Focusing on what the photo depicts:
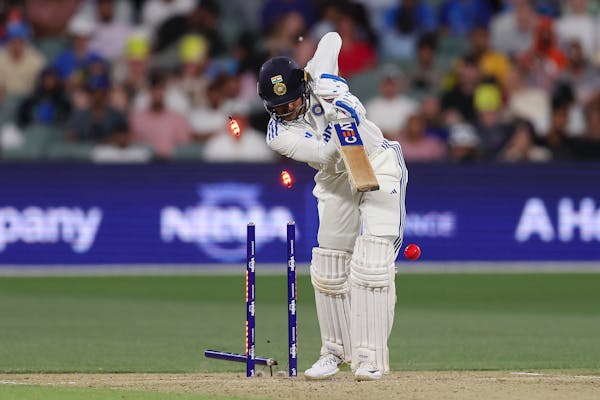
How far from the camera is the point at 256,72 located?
20.2 meters

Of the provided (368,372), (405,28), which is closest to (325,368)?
(368,372)

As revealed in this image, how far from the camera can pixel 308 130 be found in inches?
355

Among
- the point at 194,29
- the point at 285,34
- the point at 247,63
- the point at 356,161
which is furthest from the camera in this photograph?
the point at 194,29

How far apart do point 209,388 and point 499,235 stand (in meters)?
10.0

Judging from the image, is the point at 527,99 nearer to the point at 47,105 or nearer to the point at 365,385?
the point at 47,105

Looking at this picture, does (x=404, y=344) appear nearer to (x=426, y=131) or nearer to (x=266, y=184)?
(x=266, y=184)

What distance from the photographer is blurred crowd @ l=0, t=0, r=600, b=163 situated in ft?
62.6

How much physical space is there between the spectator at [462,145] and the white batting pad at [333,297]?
9.60 meters

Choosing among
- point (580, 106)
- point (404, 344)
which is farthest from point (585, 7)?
point (404, 344)

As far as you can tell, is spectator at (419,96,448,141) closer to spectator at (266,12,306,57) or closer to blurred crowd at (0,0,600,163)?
blurred crowd at (0,0,600,163)

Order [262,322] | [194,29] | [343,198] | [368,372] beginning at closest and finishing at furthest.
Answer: [368,372] < [343,198] < [262,322] < [194,29]

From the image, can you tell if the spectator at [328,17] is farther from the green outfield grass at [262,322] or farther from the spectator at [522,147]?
the green outfield grass at [262,322]

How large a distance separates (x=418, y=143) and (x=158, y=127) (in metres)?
3.56

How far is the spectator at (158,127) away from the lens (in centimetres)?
1917
